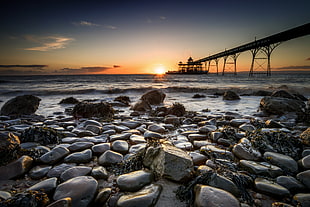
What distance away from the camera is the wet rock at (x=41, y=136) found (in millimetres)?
2631

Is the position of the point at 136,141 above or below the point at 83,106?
below

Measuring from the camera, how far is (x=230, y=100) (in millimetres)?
8094

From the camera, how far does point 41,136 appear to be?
2.69 m

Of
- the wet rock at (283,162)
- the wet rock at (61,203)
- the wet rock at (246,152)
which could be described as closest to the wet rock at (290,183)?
the wet rock at (283,162)

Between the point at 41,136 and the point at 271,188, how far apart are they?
134 inches

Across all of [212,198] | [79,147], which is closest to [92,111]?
[79,147]

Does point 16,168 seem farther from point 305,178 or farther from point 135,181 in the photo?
point 305,178

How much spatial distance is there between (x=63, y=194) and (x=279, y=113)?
592cm

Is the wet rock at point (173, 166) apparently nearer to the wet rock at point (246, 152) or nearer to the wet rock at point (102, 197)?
the wet rock at point (102, 197)

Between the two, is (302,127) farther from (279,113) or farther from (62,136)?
(62,136)

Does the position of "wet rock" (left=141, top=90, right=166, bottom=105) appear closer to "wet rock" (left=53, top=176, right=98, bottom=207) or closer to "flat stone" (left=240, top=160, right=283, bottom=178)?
"flat stone" (left=240, top=160, right=283, bottom=178)

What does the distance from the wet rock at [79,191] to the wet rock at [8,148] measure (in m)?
1.05

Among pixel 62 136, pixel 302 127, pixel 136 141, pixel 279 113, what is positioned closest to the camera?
pixel 136 141

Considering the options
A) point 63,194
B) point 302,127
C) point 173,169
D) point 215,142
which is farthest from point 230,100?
point 63,194
